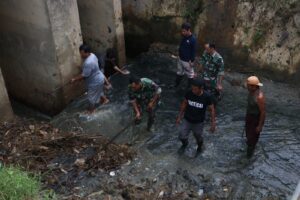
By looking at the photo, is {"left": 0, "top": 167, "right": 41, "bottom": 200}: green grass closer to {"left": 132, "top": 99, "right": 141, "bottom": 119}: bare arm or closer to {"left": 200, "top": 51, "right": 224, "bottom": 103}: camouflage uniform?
{"left": 132, "top": 99, "right": 141, "bottom": 119}: bare arm

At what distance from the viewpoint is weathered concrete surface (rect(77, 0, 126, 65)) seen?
37.4 ft

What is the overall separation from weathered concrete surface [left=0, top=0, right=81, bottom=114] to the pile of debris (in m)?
1.64

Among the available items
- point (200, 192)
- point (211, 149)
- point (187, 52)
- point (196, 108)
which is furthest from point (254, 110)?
point (187, 52)

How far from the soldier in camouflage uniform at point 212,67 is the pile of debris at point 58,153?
8.58 ft

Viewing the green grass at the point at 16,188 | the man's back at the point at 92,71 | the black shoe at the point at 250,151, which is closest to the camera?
the green grass at the point at 16,188

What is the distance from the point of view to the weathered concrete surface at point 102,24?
1141 cm

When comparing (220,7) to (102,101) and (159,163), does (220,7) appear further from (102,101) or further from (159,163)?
(159,163)

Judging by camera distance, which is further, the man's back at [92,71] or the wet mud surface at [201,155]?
the man's back at [92,71]

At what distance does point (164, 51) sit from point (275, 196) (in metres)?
6.83

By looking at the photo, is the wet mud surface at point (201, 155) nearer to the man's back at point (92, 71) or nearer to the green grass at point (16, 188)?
the man's back at point (92, 71)

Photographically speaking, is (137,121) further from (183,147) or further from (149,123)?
(183,147)

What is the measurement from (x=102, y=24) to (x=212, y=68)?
3954 mm

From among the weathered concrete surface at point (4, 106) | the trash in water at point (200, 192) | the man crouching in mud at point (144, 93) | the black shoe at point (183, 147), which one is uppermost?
the man crouching in mud at point (144, 93)

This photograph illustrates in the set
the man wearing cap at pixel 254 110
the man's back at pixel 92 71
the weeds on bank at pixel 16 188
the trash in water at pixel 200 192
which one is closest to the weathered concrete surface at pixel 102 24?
the man's back at pixel 92 71
